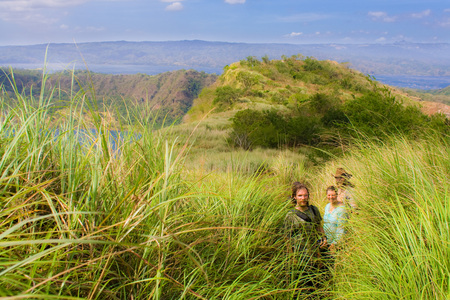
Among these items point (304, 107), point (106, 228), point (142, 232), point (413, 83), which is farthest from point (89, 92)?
point (413, 83)

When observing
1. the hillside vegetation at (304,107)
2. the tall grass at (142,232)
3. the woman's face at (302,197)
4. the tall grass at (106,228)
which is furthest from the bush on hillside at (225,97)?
the tall grass at (106,228)

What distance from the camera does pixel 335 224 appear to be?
3.09 meters

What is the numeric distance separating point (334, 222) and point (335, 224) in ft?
0.18

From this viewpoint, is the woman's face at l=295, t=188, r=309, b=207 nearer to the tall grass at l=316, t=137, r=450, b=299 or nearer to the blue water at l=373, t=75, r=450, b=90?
the tall grass at l=316, t=137, r=450, b=299

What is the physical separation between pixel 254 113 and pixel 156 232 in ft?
50.4

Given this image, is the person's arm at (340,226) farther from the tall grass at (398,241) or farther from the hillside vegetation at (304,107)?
the hillside vegetation at (304,107)


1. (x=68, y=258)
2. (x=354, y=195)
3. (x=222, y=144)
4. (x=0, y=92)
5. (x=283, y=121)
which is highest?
(x=0, y=92)

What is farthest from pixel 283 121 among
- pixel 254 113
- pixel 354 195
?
pixel 354 195

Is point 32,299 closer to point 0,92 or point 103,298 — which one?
point 103,298

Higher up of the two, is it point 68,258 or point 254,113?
point 68,258

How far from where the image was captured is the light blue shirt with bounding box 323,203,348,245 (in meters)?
2.90

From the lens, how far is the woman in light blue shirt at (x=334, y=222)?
2857mm

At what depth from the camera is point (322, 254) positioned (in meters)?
2.96

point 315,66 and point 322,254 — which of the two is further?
point 315,66
